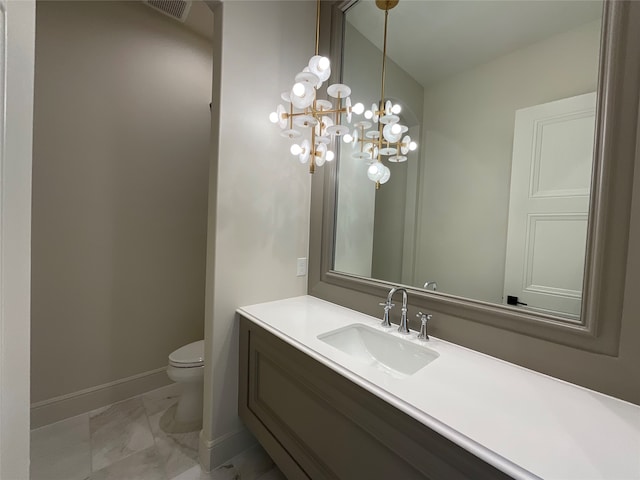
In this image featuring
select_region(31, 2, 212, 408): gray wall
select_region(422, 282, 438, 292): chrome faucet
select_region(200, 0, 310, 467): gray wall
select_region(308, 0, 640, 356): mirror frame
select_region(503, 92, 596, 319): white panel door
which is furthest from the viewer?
select_region(31, 2, 212, 408): gray wall

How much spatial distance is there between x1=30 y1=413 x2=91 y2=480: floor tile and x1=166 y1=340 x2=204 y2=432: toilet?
15.8 inches

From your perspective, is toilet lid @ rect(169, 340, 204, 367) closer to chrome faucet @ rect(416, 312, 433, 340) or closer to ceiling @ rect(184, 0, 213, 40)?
chrome faucet @ rect(416, 312, 433, 340)

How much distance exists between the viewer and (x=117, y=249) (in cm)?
188

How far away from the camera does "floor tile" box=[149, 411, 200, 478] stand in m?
1.42

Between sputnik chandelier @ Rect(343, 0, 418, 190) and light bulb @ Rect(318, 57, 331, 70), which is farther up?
light bulb @ Rect(318, 57, 331, 70)

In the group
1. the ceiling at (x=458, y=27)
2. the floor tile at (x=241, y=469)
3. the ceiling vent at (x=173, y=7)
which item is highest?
the ceiling vent at (x=173, y=7)

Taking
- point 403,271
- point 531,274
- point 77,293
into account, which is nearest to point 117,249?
point 77,293

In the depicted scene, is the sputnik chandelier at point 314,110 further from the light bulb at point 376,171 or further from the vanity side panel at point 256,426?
the vanity side panel at point 256,426

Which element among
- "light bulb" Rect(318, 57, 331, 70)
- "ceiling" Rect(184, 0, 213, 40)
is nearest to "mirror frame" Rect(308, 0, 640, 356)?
"light bulb" Rect(318, 57, 331, 70)

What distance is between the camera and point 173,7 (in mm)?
1875

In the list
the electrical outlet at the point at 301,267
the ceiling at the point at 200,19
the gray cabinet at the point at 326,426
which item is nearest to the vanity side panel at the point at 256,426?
the gray cabinet at the point at 326,426

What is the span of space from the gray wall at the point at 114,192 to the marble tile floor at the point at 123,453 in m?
0.26

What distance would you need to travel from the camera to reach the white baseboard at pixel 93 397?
164 cm

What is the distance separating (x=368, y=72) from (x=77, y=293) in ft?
7.61
